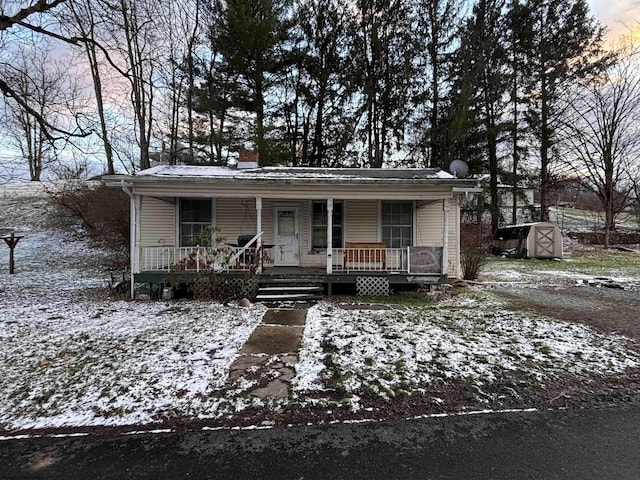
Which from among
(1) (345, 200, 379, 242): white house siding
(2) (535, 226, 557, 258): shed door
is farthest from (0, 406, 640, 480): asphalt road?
(2) (535, 226, 557, 258): shed door

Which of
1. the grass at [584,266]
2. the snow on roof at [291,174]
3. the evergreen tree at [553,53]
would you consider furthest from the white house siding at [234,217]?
the evergreen tree at [553,53]

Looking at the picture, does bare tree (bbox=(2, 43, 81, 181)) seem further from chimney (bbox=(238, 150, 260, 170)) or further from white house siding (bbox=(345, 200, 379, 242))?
white house siding (bbox=(345, 200, 379, 242))

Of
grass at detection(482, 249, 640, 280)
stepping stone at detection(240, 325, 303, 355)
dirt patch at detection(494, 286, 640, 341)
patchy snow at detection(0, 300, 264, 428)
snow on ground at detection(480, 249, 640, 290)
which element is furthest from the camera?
grass at detection(482, 249, 640, 280)

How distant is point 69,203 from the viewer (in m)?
16.9

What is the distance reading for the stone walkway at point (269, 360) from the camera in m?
3.82

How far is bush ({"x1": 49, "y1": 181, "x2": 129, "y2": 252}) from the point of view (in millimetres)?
14570

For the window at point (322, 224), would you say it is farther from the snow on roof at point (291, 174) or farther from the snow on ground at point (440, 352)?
the snow on ground at point (440, 352)

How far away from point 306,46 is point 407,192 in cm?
1367

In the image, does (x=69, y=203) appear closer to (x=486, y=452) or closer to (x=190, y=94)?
(x=190, y=94)

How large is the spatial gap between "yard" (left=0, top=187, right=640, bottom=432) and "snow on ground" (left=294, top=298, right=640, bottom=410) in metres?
0.02

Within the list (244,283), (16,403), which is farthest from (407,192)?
(16,403)

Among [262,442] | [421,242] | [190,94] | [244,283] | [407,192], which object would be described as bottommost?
[262,442]

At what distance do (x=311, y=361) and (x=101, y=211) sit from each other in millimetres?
14543

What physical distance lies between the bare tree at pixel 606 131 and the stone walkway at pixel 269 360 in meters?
22.4
